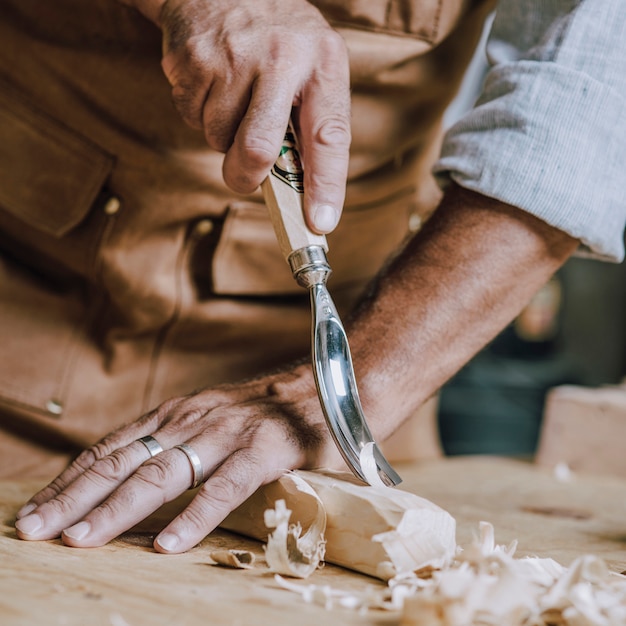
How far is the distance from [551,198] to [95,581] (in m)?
0.67

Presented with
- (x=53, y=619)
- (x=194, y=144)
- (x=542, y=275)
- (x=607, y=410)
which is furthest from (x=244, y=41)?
(x=607, y=410)

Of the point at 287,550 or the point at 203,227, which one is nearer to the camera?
the point at 287,550

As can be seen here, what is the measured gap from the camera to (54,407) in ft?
4.28

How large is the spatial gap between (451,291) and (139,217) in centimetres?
48

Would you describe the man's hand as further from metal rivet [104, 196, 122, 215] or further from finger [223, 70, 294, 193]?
metal rivet [104, 196, 122, 215]

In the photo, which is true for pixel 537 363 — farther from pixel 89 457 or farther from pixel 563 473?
pixel 89 457

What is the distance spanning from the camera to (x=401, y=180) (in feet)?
4.38

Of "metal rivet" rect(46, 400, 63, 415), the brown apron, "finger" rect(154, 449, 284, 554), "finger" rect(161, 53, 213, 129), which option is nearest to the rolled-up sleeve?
the brown apron

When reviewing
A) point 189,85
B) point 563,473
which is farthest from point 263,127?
point 563,473

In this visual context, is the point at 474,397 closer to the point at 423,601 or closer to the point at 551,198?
the point at 551,198

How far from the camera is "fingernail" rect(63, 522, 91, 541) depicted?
0.73 m

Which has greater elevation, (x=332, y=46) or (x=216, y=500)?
(x=332, y=46)

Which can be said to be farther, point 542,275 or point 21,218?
point 21,218

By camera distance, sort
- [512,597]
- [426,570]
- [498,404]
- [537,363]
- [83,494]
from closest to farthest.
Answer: [512,597] → [426,570] → [83,494] → [498,404] → [537,363]
